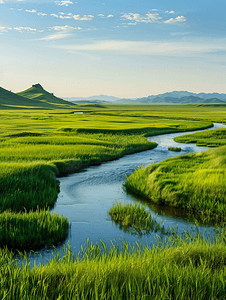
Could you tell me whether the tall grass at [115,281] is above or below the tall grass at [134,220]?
above

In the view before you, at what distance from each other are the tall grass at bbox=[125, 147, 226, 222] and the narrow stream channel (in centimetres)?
69

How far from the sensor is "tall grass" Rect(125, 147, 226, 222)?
11055mm

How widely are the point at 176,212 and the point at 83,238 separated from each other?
178 inches

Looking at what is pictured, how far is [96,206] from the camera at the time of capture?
11938 millimetres

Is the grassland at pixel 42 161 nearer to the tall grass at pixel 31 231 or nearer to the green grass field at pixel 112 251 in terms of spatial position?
the green grass field at pixel 112 251

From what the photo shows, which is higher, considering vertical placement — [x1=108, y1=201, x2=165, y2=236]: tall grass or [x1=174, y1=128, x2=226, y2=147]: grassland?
[x1=174, y1=128, x2=226, y2=147]: grassland

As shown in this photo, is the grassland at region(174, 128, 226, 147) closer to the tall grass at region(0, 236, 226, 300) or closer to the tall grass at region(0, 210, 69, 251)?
the tall grass at region(0, 210, 69, 251)

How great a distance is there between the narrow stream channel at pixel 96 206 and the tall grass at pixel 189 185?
0.69m

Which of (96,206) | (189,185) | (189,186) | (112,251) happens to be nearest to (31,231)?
(112,251)

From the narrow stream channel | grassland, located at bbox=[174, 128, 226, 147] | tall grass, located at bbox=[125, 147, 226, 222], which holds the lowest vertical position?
the narrow stream channel

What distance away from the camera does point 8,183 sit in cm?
1262

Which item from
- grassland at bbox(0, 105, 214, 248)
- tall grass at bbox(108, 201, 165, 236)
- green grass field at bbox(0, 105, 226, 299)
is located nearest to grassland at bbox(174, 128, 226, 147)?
grassland at bbox(0, 105, 214, 248)

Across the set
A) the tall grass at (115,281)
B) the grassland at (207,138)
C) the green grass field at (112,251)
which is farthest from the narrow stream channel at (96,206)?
the grassland at (207,138)

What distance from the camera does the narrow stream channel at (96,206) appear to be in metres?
8.80
